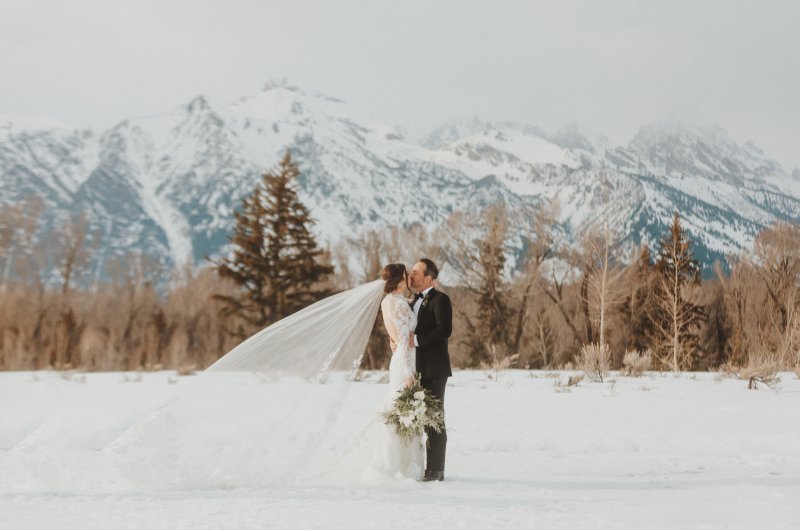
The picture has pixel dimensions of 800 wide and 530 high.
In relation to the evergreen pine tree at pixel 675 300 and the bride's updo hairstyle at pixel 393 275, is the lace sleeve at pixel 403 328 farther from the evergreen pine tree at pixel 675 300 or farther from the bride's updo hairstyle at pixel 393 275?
the evergreen pine tree at pixel 675 300

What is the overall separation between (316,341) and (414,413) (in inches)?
64.2

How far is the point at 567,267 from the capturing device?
146 feet

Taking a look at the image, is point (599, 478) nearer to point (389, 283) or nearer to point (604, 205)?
point (389, 283)

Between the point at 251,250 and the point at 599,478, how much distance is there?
30.2 m

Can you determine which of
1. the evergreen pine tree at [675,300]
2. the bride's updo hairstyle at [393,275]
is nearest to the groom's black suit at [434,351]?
the bride's updo hairstyle at [393,275]

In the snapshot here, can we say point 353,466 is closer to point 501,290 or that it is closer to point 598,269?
point 598,269

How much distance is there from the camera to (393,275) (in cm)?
738

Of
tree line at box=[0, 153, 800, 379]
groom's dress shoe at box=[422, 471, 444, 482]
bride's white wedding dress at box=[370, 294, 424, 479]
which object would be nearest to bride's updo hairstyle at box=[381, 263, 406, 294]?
bride's white wedding dress at box=[370, 294, 424, 479]

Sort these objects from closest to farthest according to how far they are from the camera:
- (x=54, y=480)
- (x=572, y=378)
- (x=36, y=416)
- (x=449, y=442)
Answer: (x=54, y=480), (x=449, y=442), (x=36, y=416), (x=572, y=378)

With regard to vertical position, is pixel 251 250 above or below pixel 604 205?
below

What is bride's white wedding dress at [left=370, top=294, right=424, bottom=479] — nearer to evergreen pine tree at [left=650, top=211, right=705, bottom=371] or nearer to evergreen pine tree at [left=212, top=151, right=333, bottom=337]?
evergreen pine tree at [left=212, top=151, right=333, bottom=337]

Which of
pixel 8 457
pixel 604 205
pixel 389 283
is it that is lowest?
pixel 8 457

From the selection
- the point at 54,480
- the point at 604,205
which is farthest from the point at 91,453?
the point at 604,205

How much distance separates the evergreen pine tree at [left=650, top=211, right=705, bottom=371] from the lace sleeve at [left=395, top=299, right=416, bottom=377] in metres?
30.6
